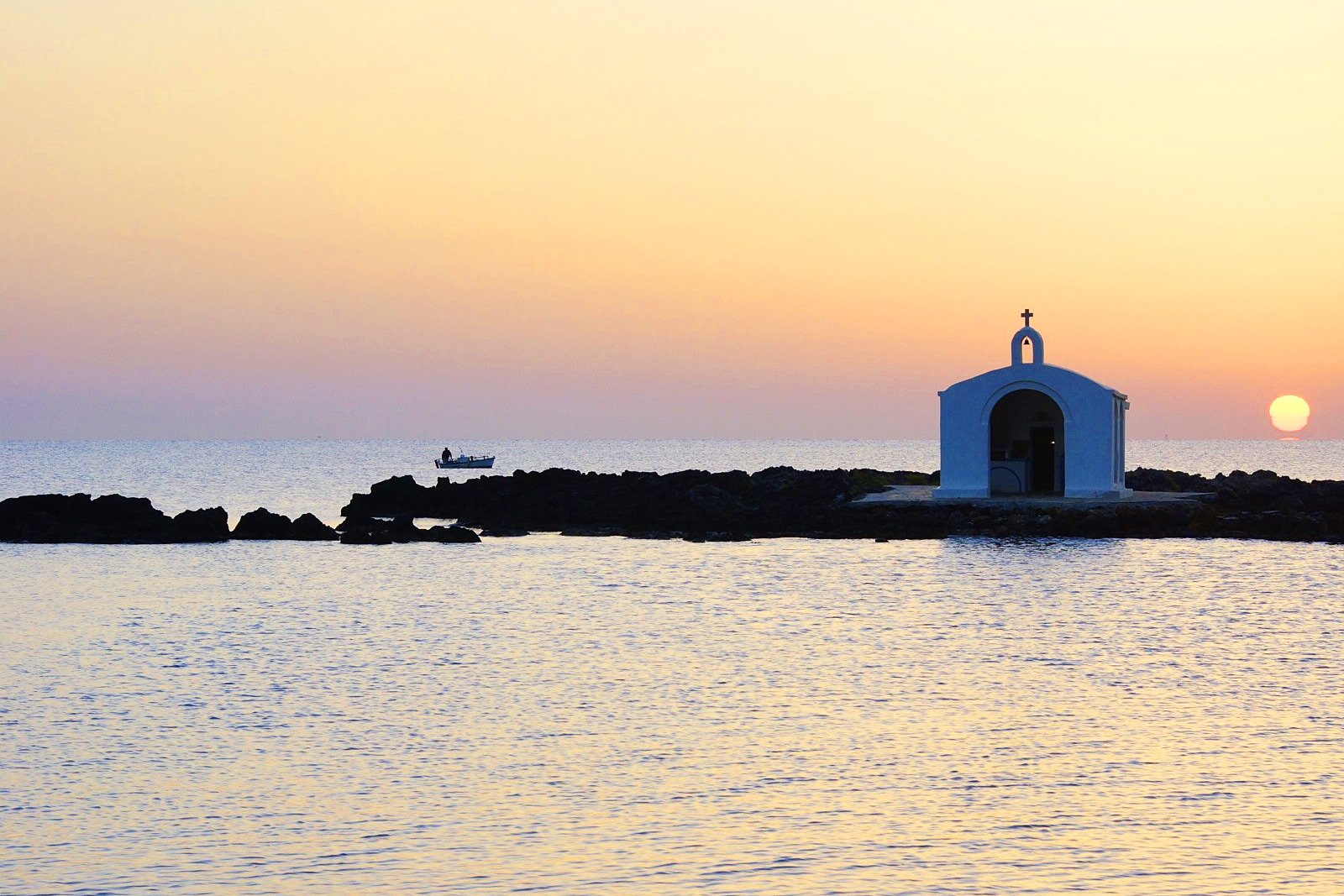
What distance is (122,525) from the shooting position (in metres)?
48.3

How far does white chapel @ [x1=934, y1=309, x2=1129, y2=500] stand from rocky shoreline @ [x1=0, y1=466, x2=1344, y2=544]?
133cm

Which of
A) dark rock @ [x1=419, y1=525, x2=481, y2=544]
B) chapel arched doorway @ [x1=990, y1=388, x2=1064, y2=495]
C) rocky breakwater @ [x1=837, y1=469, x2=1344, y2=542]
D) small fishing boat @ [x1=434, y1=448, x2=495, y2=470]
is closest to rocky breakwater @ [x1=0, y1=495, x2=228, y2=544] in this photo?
dark rock @ [x1=419, y1=525, x2=481, y2=544]

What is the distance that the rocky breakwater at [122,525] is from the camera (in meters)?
47.4

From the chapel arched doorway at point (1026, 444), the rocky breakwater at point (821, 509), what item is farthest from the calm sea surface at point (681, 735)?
the chapel arched doorway at point (1026, 444)

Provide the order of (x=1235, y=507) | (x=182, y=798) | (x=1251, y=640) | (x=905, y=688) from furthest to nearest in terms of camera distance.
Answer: (x=1235, y=507) → (x=1251, y=640) → (x=905, y=688) → (x=182, y=798)

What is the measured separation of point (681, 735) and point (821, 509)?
106 feet

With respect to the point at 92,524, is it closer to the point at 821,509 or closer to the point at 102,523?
the point at 102,523

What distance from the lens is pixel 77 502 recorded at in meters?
50.4

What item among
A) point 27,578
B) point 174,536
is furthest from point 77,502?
point 27,578

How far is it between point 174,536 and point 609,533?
13913mm

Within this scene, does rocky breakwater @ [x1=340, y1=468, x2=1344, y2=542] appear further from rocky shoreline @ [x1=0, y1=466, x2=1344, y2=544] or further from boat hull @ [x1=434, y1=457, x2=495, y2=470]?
boat hull @ [x1=434, y1=457, x2=495, y2=470]

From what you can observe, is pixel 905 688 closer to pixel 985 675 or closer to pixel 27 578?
pixel 985 675

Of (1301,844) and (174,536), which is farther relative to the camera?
(174,536)

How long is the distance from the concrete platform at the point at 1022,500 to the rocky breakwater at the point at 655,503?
151cm
